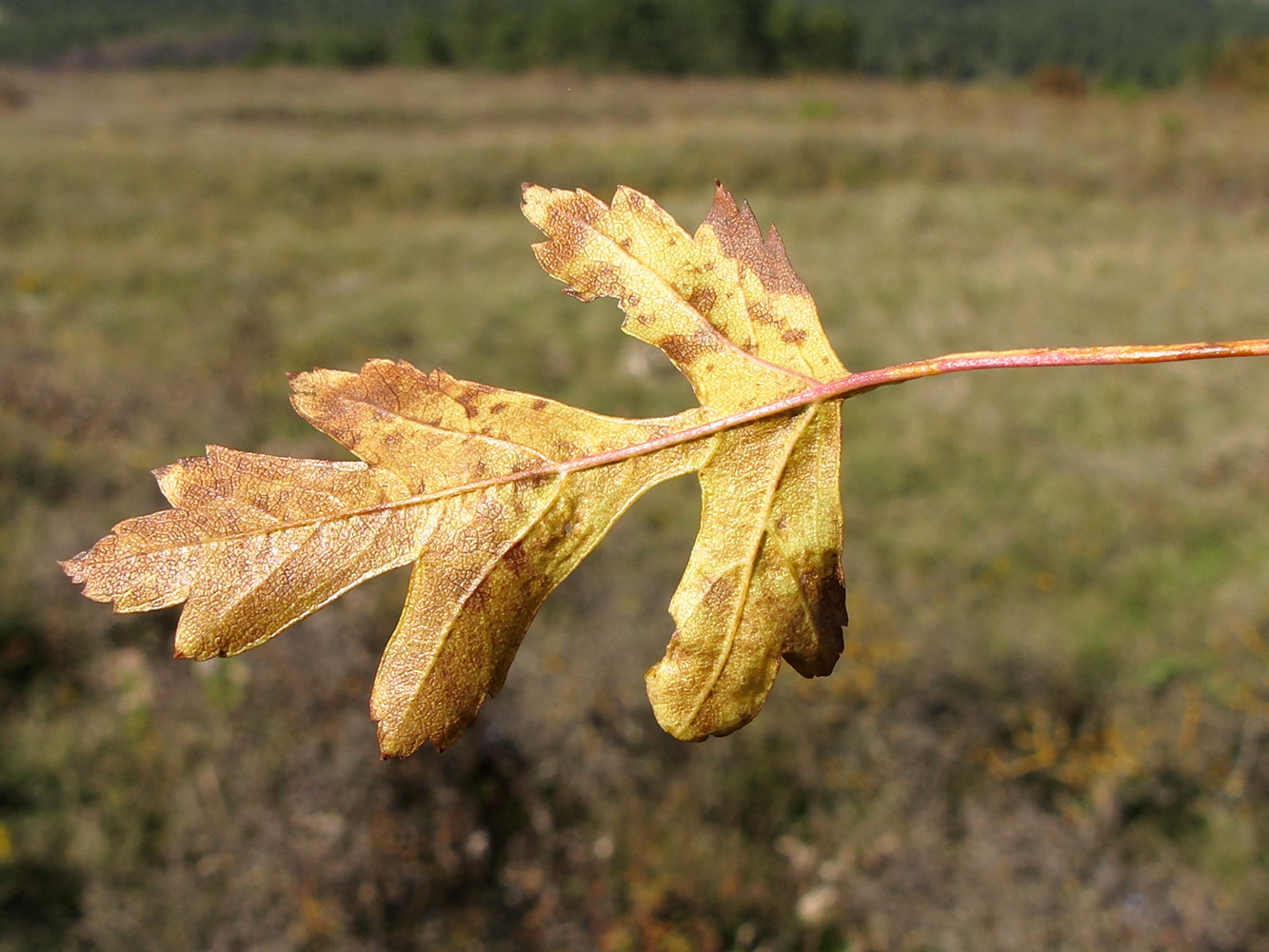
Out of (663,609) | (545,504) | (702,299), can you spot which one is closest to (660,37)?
(663,609)

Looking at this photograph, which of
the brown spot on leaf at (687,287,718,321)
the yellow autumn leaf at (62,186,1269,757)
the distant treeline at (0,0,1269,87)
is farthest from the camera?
the distant treeline at (0,0,1269,87)

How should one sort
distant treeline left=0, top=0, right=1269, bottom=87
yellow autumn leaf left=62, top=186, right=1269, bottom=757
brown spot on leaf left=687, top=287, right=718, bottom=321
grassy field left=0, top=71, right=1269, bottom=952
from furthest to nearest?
1. distant treeline left=0, top=0, right=1269, bottom=87
2. grassy field left=0, top=71, right=1269, bottom=952
3. brown spot on leaf left=687, top=287, right=718, bottom=321
4. yellow autumn leaf left=62, top=186, right=1269, bottom=757

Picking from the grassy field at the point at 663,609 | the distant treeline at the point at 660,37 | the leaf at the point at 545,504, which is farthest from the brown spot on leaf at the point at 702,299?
the distant treeline at the point at 660,37

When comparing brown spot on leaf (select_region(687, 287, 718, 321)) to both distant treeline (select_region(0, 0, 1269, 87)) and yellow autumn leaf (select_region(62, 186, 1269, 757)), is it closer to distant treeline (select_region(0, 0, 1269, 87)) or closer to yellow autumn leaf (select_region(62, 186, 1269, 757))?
yellow autumn leaf (select_region(62, 186, 1269, 757))

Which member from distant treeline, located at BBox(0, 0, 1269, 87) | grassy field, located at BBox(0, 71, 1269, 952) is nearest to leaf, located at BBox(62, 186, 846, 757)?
grassy field, located at BBox(0, 71, 1269, 952)

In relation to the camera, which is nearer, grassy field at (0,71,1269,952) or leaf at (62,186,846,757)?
leaf at (62,186,846,757)

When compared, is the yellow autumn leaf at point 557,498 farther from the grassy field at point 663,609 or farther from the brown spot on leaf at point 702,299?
the grassy field at point 663,609

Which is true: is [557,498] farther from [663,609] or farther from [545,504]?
[663,609]
